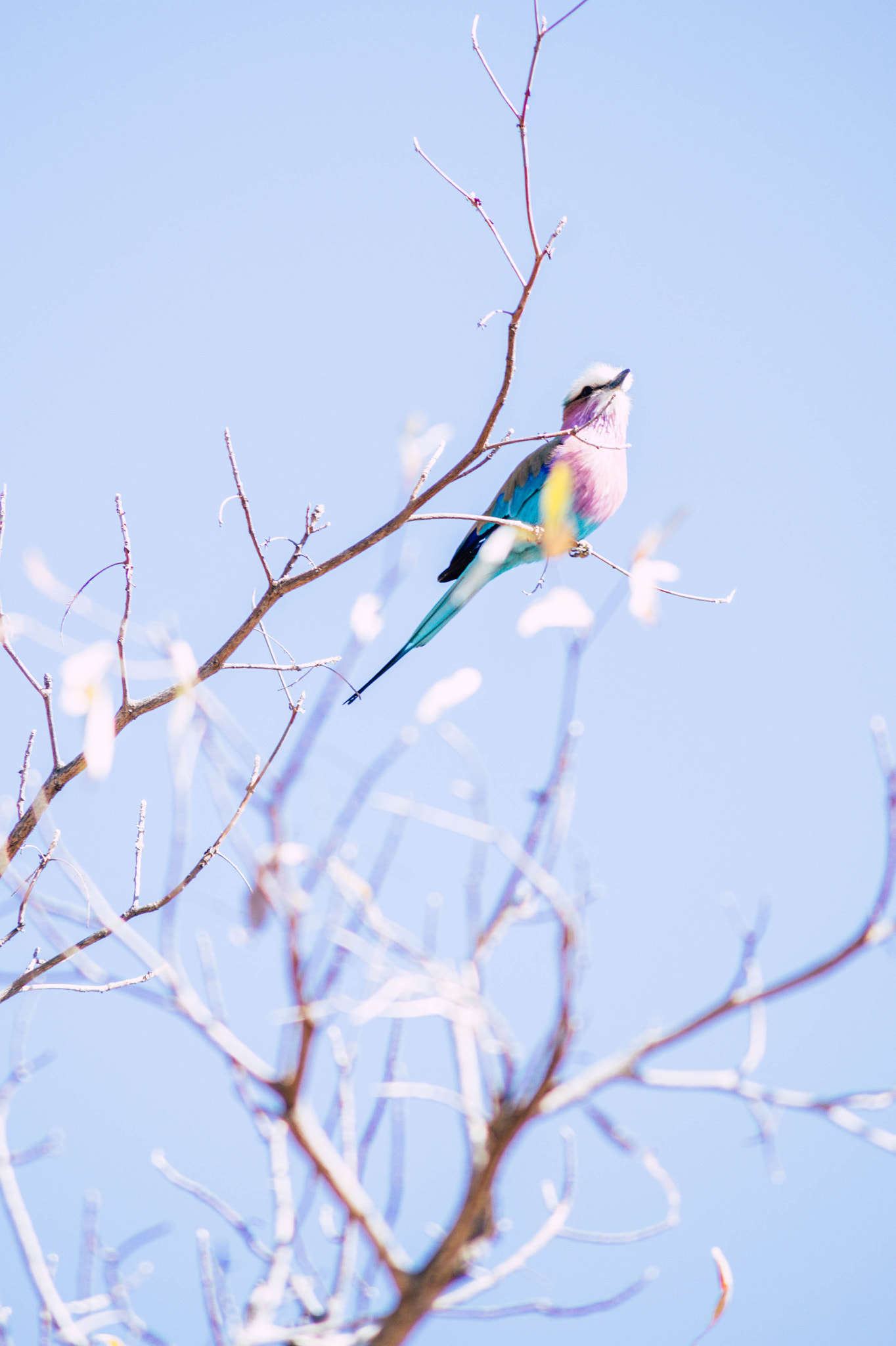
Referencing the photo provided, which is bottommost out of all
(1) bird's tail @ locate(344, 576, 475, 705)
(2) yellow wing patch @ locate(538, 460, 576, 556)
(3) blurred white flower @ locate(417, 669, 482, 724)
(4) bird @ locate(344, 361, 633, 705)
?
(3) blurred white flower @ locate(417, 669, 482, 724)

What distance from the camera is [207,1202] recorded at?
143 cm

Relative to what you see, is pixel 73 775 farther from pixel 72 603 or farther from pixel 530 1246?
pixel 530 1246

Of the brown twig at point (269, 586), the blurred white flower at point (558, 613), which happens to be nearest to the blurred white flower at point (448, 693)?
the blurred white flower at point (558, 613)

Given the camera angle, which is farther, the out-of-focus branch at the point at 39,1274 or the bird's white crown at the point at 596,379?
the bird's white crown at the point at 596,379

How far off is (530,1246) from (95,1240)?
92 cm

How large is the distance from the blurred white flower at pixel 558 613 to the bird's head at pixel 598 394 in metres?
2.57

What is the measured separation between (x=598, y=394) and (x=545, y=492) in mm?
1198

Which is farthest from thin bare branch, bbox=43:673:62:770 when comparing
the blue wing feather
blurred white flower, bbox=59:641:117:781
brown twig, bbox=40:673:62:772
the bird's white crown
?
the bird's white crown

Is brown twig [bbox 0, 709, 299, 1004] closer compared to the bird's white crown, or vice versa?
brown twig [bbox 0, 709, 299, 1004]

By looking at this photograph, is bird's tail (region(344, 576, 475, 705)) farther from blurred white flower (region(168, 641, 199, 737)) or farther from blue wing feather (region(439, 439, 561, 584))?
blurred white flower (region(168, 641, 199, 737))

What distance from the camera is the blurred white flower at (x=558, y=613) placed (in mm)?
1087

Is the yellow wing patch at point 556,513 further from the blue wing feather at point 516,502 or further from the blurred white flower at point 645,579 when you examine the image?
the blue wing feather at point 516,502

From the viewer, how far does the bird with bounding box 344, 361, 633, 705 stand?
301cm

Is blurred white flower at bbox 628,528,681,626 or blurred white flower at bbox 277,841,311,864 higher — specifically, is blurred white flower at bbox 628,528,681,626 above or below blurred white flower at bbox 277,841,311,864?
above
